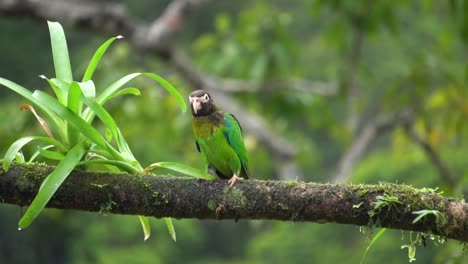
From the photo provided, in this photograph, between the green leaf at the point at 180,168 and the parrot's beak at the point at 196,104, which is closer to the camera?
the green leaf at the point at 180,168

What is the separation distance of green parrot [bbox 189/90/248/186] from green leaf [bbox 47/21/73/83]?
1.21m

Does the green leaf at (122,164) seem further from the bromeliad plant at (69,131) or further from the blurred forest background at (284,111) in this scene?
the blurred forest background at (284,111)

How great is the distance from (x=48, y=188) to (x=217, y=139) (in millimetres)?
1708

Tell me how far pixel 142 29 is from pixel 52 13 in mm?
886

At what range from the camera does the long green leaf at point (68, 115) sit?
335cm

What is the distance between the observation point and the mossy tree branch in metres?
3.16

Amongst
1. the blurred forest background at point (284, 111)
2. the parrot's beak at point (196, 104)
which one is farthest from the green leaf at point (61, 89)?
the parrot's beak at point (196, 104)

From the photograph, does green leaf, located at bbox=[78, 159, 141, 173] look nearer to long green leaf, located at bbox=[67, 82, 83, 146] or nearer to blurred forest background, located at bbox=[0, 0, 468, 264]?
long green leaf, located at bbox=[67, 82, 83, 146]

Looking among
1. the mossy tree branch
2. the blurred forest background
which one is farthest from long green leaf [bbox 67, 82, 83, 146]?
the blurred forest background

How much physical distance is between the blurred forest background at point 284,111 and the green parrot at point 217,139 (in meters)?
0.56

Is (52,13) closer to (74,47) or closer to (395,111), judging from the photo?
(395,111)

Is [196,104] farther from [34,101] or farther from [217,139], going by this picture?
[34,101]

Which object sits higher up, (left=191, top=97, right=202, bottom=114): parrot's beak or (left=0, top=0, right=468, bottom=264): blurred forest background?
(left=0, top=0, right=468, bottom=264): blurred forest background

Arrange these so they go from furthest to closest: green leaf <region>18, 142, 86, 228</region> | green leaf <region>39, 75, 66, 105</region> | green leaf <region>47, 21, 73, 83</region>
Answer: green leaf <region>47, 21, 73, 83</region>
green leaf <region>39, 75, 66, 105</region>
green leaf <region>18, 142, 86, 228</region>
